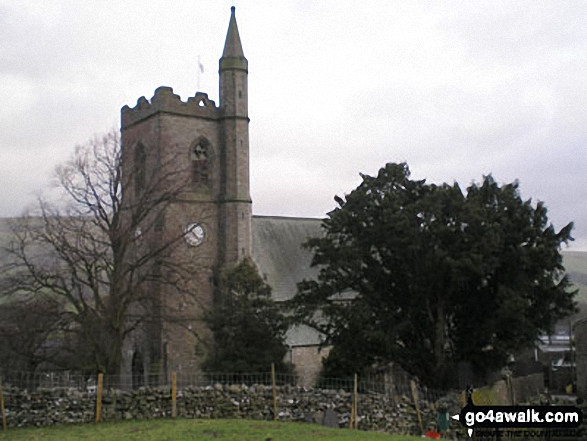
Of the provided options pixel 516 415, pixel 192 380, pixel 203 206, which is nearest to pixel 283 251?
pixel 203 206

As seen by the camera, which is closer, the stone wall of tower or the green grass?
the green grass

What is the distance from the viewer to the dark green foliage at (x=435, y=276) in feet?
81.8

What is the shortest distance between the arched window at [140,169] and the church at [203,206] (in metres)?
0.08

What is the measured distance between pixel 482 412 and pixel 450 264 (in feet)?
30.1

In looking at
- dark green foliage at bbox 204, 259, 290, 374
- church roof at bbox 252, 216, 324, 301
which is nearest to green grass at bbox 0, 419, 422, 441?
dark green foliage at bbox 204, 259, 290, 374

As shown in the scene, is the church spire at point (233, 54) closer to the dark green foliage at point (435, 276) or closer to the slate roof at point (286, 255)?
the slate roof at point (286, 255)

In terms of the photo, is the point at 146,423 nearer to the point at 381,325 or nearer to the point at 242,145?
the point at 381,325

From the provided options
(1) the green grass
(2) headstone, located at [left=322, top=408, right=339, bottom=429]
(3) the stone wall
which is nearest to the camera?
(1) the green grass

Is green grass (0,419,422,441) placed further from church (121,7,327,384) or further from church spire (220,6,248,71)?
church spire (220,6,248,71)

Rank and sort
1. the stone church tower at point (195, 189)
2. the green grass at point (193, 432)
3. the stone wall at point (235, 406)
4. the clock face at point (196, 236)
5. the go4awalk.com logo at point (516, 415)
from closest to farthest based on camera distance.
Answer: the go4awalk.com logo at point (516, 415), the green grass at point (193, 432), the stone wall at point (235, 406), the stone church tower at point (195, 189), the clock face at point (196, 236)

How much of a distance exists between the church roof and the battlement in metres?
7.21

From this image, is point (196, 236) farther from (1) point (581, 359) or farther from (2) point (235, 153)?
(1) point (581, 359)

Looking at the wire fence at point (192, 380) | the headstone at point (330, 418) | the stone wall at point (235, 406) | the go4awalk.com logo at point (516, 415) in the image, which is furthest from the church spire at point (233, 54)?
the go4awalk.com logo at point (516, 415)

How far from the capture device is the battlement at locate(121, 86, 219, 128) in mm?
37344
